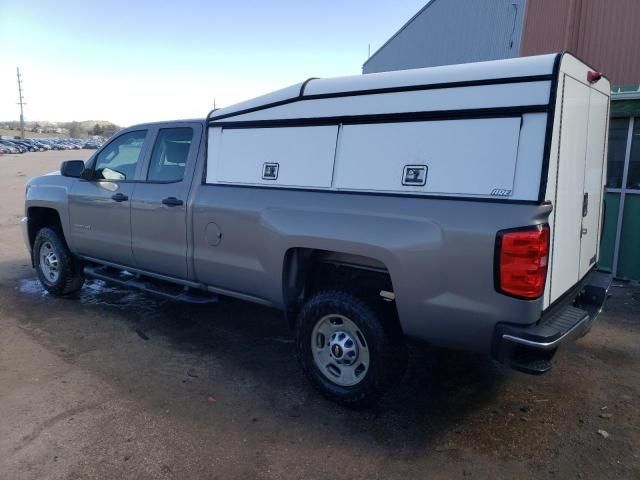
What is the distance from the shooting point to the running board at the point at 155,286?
14.8ft

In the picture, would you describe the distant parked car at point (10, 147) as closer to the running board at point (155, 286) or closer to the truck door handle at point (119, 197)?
the running board at point (155, 286)

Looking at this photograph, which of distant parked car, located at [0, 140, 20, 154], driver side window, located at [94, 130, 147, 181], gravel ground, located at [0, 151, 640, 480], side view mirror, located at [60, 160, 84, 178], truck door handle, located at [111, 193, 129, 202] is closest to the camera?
gravel ground, located at [0, 151, 640, 480]

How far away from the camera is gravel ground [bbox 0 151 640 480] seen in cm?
291

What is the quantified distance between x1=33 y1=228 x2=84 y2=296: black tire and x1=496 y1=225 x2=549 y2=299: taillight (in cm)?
497

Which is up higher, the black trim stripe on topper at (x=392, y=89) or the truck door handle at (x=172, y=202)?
the black trim stripe on topper at (x=392, y=89)

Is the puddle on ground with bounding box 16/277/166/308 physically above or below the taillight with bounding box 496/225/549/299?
below

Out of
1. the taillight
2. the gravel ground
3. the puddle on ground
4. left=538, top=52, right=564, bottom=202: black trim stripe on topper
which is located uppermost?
left=538, top=52, right=564, bottom=202: black trim stripe on topper

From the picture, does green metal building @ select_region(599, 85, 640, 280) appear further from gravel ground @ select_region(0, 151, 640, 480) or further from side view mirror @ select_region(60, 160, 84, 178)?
side view mirror @ select_region(60, 160, 84, 178)

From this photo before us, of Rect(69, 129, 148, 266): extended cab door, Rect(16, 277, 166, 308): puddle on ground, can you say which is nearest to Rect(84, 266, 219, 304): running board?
Rect(69, 129, 148, 266): extended cab door

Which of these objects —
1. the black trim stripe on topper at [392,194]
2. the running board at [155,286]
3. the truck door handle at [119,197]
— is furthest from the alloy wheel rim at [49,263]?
the black trim stripe on topper at [392,194]

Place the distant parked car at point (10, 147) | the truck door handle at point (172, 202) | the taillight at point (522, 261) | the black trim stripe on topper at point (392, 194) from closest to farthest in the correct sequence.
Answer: the taillight at point (522, 261)
the black trim stripe on topper at point (392, 194)
the truck door handle at point (172, 202)
the distant parked car at point (10, 147)

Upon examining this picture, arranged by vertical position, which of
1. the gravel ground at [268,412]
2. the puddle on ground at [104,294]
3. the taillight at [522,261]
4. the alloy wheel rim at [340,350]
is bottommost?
the gravel ground at [268,412]

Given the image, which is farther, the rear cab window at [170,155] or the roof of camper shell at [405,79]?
the rear cab window at [170,155]

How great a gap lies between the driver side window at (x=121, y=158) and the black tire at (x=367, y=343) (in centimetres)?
265
